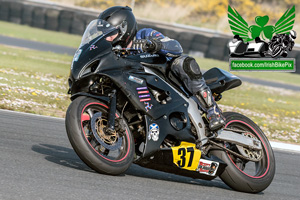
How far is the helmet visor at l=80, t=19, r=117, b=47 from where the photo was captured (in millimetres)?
4666

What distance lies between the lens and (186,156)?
4.79 metres

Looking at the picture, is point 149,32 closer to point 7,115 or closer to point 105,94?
point 105,94

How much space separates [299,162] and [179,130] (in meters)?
3.05

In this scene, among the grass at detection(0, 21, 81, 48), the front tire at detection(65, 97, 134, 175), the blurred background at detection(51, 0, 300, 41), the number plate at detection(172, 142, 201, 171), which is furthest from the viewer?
the blurred background at detection(51, 0, 300, 41)

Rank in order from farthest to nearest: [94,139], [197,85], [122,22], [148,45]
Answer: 1. [197,85]
2. [122,22]
3. [148,45]
4. [94,139]

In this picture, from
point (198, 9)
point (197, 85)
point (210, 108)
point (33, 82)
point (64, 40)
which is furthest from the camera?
point (198, 9)

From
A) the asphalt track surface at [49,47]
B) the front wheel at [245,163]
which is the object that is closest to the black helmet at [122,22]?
the front wheel at [245,163]

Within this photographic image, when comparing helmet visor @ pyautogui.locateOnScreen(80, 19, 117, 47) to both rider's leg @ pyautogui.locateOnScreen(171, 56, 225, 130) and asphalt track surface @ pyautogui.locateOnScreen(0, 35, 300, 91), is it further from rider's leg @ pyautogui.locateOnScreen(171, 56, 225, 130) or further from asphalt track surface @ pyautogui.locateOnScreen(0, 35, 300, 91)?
asphalt track surface @ pyautogui.locateOnScreen(0, 35, 300, 91)

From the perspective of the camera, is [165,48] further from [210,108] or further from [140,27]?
[140,27]

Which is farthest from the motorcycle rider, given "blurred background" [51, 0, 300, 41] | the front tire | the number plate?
"blurred background" [51, 0, 300, 41]

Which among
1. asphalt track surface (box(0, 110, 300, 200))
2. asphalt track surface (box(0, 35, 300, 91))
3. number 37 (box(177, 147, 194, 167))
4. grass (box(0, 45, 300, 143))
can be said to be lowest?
asphalt track surface (box(0, 35, 300, 91))

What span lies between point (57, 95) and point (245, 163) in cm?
590

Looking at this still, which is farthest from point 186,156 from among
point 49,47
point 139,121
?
point 49,47

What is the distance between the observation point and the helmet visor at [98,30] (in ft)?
15.3
